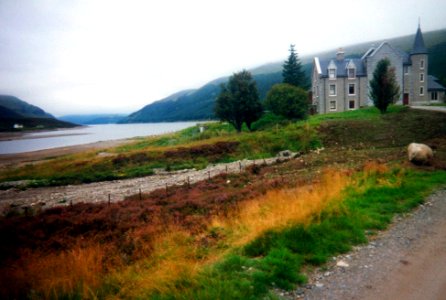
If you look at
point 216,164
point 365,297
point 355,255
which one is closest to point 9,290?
point 365,297

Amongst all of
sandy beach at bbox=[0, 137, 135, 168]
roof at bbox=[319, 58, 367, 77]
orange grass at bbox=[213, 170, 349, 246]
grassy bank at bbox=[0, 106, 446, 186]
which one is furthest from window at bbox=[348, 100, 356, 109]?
sandy beach at bbox=[0, 137, 135, 168]

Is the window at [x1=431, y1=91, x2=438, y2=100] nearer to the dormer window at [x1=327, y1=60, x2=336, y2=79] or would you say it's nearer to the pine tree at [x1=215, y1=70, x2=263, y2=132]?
the dormer window at [x1=327, y1=60, x2=336, y2=79]

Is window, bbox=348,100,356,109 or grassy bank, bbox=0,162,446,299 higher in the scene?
window, bbox=348,100,356,109

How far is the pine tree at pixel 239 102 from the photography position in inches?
1796

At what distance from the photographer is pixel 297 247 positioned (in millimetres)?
6941

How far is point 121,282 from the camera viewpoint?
604 cm

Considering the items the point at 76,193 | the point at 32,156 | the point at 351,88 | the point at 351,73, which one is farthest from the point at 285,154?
the point at 32,156

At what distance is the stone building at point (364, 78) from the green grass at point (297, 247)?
163ft

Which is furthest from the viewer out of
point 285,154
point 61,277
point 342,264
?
point 285,154

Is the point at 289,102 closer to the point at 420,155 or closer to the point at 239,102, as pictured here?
the point at 239,102

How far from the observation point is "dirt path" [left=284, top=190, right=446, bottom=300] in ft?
17.3

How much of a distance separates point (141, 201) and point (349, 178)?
43.8 feet

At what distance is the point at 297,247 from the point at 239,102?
39.9m

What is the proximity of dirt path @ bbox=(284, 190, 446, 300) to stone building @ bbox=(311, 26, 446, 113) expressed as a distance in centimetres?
5362
